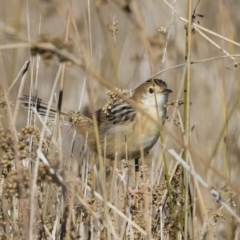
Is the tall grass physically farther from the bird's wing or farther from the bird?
the bird's wing

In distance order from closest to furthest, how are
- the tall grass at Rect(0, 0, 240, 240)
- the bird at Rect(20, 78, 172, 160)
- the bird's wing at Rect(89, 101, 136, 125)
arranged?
the tall grass at Rect(0, 0, 240, 240)
the bird at Rect(20, 78, 172, 160)
the bird's wing at Rect(89, 101, 136, 125)

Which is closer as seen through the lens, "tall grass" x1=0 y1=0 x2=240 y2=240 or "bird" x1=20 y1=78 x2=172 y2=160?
"tall grass" x1=0 y1=0 x2=240 y2=240

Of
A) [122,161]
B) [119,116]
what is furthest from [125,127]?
[122,161]

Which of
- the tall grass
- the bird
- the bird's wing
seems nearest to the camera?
the tall grass

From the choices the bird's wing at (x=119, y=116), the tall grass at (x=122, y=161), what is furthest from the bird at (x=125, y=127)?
the tall grass at (x=122, y=161)

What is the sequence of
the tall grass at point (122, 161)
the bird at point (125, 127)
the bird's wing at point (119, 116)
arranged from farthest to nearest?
the bird's wing at point (119, 116), the bird at point (125, 127), the tall grass at point (122, 161)

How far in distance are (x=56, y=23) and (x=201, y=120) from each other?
2.78 m

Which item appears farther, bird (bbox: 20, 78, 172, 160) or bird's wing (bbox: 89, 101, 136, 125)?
bird's wing (bbox: 89, 101, 136, 125)

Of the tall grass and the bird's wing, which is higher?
the bird's wing

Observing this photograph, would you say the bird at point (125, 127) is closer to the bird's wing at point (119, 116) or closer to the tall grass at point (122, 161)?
the bird's wing at point (119, 116)

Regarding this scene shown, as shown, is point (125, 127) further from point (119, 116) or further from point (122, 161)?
point (122, 161)

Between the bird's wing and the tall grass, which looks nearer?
the tall grass

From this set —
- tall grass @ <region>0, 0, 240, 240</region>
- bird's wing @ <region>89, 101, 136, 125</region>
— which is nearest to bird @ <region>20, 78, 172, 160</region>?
bird's wing @ <region>89, 101, 136, 125</region>

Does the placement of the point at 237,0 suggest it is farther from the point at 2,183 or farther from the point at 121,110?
the point at 2,183
